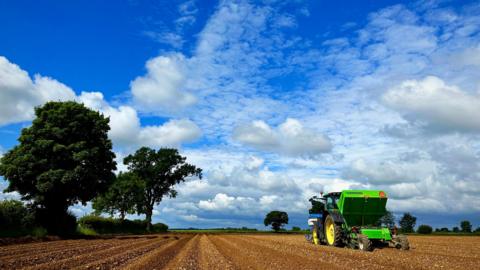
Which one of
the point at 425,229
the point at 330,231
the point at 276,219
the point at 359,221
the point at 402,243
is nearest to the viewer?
the point at 402,243

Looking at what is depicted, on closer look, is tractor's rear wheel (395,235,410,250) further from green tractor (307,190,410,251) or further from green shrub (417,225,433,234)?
green shrub (417,225,433,234)

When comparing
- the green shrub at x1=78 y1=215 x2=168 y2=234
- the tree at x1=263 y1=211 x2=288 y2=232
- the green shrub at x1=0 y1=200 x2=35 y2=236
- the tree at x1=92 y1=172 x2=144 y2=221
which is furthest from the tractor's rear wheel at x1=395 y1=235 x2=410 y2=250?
the tree at x1=263 y1=211 x2=288 y2=232

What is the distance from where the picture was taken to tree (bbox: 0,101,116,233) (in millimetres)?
32812

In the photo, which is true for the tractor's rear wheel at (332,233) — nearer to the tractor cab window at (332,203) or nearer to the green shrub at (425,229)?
the tractor cab window at (332,203)

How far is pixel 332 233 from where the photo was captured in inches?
1013

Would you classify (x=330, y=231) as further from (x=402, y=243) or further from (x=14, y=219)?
(x=14, y=219)

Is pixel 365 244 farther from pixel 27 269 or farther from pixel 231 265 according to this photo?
pixel 27 269

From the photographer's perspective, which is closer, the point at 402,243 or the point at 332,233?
the point at 402,243

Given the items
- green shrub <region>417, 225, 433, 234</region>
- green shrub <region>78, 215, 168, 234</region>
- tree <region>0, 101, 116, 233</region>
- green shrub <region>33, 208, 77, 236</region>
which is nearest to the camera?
tree <region>0, 101, 116, 233</region>

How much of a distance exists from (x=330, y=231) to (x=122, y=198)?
1874 inches

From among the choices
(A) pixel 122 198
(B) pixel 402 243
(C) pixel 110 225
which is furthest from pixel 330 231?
(A) pixel 122 198

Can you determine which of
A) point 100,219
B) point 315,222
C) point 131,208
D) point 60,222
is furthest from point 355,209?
point 131,208

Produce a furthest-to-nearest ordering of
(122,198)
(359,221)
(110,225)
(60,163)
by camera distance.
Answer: (122,198), (110,225), (60,163), (359,221)

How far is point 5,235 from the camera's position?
94.8ft
